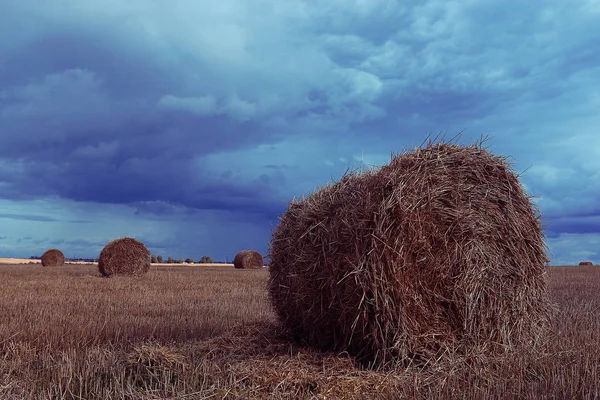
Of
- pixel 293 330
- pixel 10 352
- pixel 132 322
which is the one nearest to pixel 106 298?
pixel 132 322

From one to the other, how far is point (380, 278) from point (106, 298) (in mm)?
7607

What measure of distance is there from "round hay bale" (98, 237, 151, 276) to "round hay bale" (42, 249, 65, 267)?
46.3 ft

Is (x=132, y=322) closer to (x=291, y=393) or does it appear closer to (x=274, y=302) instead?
(x=274, y=302)

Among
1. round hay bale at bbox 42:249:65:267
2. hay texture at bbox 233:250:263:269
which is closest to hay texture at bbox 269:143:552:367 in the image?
hay texture at bbox 233:250:263:269

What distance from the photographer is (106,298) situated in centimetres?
1102

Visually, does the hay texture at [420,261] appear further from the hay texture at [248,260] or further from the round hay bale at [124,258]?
the hay texture at [248,260]

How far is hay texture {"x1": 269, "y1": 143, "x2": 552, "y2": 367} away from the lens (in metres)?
5.21

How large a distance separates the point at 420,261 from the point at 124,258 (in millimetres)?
16219

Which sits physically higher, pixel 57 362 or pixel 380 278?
pixel 380 278

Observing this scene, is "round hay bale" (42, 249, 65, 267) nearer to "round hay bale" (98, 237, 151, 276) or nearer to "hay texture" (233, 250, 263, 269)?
"hay texture" (233, 250, 263, 269)

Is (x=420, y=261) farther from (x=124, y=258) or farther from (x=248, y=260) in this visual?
(x=248, y=260)

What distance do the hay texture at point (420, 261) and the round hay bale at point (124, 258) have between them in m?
14.5

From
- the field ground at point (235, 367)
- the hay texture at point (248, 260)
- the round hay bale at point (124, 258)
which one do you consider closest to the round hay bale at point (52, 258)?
the hay texture at point (248, 260)

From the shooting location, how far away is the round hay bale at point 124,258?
19562mm
